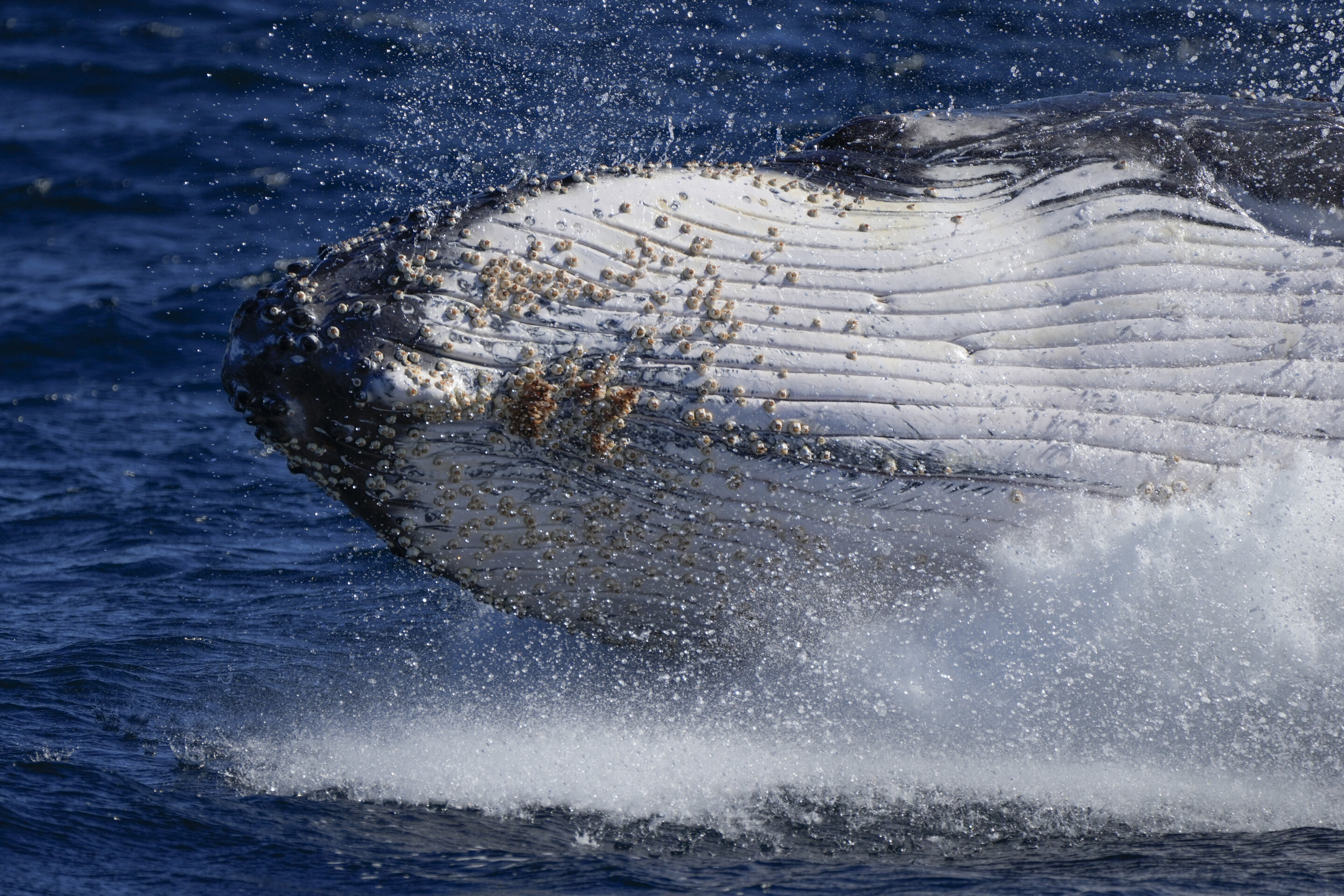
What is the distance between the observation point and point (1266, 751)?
5.94m

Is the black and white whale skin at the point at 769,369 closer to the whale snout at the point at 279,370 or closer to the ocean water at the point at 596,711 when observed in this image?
the whale snout at the point at 279,370

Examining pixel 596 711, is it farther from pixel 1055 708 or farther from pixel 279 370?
pixel 279 370

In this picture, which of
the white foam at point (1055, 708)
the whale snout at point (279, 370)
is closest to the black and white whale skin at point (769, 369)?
the whale snout at point (279, 370)

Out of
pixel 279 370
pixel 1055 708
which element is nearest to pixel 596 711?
pixel 1055 708

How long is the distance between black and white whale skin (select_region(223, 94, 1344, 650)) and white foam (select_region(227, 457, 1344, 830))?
0.28 m

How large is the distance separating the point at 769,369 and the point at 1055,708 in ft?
6.82

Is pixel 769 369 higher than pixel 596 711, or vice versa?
pixel 769 369

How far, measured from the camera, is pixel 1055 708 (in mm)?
6047

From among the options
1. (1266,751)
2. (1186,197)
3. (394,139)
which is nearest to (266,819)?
(1266,751)

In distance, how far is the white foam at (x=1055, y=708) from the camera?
5.62 m

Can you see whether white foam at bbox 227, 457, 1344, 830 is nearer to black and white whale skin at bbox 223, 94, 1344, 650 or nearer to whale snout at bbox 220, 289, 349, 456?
black and white whale skin at bbox 223, 94, 1344, 650

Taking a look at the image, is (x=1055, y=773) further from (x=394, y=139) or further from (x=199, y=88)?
(x=199, y=88)

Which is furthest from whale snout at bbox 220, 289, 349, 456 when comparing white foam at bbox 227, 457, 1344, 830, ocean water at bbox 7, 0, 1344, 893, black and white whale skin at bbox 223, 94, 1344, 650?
white foam at bbox 227, 457, 1344, 830

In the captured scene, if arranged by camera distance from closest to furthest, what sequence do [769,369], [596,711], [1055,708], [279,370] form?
[279,370] < [769,369] < [1055,708] < [596,711]
